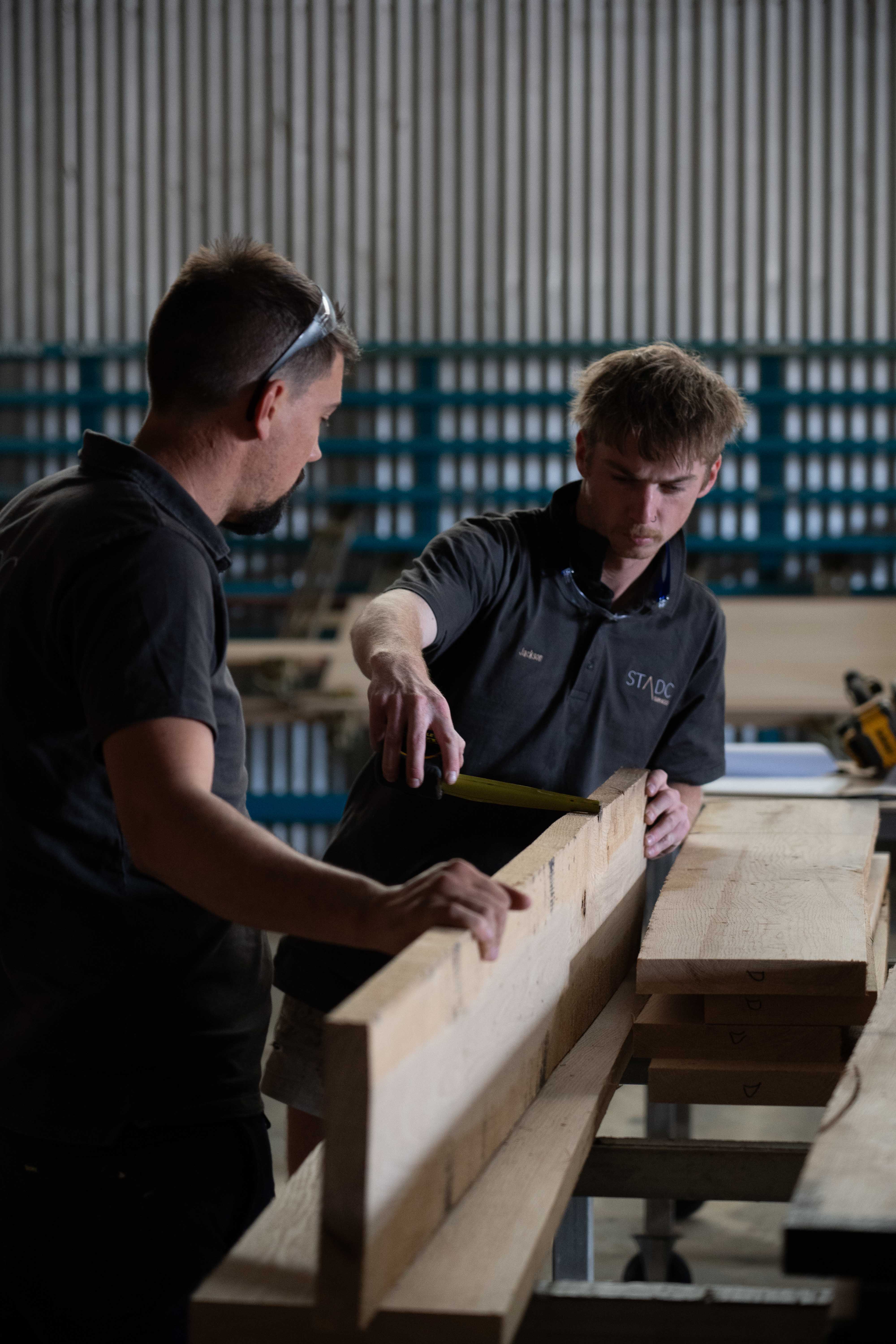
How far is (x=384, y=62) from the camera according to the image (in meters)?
7.18

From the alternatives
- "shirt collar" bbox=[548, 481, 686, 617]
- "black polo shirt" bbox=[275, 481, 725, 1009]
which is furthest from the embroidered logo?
"shirt collar" bbox=[548, 481, 686, 617]

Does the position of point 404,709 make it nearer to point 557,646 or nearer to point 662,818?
point 557,646

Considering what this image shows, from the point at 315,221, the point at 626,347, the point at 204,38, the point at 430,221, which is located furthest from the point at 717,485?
the point at 204,38

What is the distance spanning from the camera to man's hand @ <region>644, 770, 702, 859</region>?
1956mm

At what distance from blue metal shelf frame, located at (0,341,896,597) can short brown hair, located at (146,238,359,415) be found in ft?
18.4

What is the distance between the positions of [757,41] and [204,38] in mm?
3169

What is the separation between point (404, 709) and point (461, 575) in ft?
1.53

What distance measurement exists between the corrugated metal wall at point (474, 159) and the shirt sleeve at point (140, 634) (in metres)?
6.46

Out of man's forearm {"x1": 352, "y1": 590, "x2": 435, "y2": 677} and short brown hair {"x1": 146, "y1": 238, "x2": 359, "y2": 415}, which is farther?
man's forearm {"x1": 352, "y1": 590, "x2": 435, "y2": 677}

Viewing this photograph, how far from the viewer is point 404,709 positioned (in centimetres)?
151

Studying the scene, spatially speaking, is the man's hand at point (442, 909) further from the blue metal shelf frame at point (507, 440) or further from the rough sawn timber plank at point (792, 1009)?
the blue metal shelf frame at point (507, 440)

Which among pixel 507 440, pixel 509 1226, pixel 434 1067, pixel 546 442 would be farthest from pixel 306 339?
pixel 507 440

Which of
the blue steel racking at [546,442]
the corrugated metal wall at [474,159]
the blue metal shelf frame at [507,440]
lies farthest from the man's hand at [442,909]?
the corrugated metal wall at [474,159]

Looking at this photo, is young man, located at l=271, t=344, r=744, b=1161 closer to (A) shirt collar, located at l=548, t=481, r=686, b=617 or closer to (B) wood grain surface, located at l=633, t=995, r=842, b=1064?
(A) shirt collar, located at l=548, t=481, r=686, b=617
